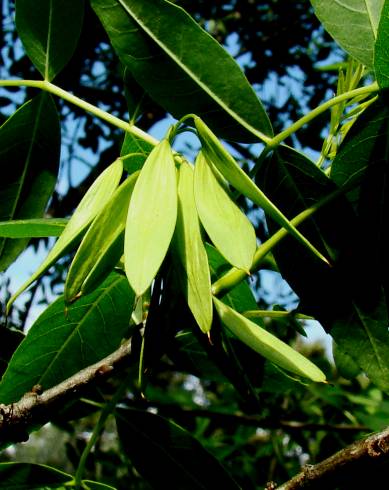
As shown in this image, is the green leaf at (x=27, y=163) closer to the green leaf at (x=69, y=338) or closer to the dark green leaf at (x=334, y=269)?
the green leaf at (x=69, y=338)

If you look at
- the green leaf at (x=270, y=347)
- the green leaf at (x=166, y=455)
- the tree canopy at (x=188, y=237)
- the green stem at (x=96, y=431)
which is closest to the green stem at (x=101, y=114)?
the tree canopy at (x=188, y=237)

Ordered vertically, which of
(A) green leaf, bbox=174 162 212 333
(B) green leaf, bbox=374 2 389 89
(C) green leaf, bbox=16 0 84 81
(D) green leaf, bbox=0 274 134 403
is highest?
(C) green leaf, bbox=16 0 84 81

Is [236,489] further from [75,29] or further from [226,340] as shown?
[75,29]

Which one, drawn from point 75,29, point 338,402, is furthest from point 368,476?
point 338,402

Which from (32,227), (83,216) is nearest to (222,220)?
(83,216)

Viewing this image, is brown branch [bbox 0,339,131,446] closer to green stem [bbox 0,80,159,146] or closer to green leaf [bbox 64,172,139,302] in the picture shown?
green leaf [bbox 64,172,139,302]

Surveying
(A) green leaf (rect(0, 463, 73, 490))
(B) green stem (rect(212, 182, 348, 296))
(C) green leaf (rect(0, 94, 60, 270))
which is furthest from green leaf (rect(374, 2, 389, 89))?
(A) green leaf (rect(0, 463, 73, 490))
